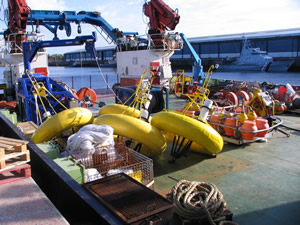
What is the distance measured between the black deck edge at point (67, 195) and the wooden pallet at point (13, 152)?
22 centimetres

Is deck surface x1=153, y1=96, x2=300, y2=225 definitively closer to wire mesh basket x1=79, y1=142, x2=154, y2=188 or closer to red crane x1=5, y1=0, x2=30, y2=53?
wire mesh basket x1=79, y1=142, x2=154, y2=188

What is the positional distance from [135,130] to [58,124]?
1548 millimetres

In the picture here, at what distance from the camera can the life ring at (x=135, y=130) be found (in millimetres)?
5707

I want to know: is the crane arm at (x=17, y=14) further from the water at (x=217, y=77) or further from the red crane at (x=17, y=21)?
the water at (x=217, y=77)

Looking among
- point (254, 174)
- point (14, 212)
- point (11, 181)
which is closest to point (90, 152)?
point (11, 181)

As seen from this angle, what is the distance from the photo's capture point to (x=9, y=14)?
17609mm

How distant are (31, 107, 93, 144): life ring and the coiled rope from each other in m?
2.65

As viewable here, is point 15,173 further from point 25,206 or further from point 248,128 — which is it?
point 248,128

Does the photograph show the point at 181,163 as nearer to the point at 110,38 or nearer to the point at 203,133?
the point at 203,133

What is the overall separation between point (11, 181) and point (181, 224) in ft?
7.61

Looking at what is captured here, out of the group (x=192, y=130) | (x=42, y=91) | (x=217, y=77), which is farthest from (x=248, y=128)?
(x=217, y=77)

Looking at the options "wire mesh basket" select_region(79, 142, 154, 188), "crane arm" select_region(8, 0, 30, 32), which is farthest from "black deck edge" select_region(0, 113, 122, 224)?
"crane arm" select_region(8, 0, 30, 32)

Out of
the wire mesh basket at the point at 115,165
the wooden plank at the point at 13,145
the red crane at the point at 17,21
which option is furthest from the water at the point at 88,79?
the wooden plank at the point at 13,145

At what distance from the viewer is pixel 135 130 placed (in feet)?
18.7
